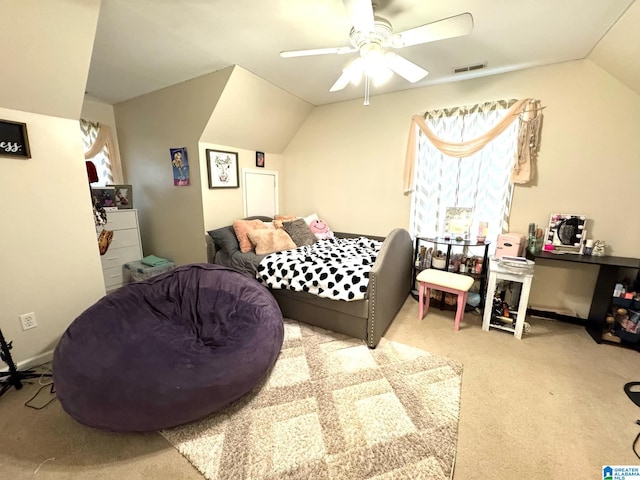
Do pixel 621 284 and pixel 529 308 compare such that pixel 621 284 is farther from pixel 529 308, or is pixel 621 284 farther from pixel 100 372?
pixel 100 372

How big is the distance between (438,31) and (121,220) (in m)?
3.60

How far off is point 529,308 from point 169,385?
324cm

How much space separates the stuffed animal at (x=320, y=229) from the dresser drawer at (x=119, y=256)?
2.26 meters

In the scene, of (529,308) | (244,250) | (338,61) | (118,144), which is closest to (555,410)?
(529,308)

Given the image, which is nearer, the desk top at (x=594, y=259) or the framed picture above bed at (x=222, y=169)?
the desk top at (x=594, y=259)

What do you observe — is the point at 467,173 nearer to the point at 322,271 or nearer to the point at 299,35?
the point at 322,271

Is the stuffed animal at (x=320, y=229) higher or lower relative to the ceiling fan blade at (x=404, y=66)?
lower

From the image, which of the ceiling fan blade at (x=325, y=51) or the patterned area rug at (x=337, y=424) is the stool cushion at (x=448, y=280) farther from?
the ceiling fan blade at (x=325, y=51)

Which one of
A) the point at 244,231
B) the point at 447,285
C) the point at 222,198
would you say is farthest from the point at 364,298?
the point at 222,198

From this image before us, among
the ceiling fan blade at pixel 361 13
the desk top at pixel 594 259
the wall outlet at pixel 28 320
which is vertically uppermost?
the ceiling fan blade at pixel 361 13

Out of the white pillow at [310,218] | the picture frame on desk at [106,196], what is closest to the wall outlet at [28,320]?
the picture frame on desk at [106,196]

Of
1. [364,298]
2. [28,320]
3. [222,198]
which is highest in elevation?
[222,198]

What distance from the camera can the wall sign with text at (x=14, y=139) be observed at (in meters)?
1.67

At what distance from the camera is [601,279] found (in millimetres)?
2240
